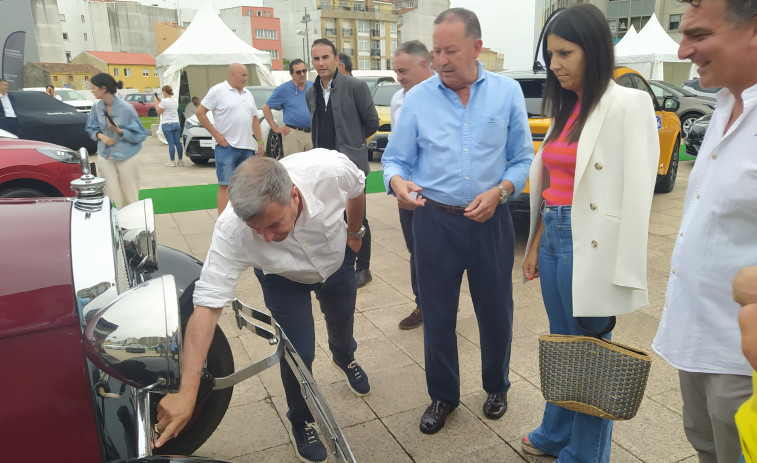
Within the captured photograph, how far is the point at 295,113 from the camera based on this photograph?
5.97m

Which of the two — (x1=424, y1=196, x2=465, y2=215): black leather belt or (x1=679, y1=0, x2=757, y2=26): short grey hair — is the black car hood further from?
(x1=679, y1=0, x2=757, y2=26): short grey hair

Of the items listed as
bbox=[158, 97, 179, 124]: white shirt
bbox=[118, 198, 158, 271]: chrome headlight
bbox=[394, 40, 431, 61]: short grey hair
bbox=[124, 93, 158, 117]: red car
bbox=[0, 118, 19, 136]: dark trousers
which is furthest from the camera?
bbox=[124, 93, 158, 117]: red car

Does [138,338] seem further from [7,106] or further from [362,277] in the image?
[7,106]

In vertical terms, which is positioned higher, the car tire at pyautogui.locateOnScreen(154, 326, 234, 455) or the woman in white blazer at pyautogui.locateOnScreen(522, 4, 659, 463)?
the woman in white blazer at pyautogui.locateOnScreen(522, 4, 659, 463)

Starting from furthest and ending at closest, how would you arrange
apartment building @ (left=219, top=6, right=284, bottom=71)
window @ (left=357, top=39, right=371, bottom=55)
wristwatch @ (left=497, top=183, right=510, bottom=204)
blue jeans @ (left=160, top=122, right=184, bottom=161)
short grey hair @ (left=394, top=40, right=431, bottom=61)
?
window @ (left=357, top=39, right=371, bottom=55) < apartment building @ (left=219, top=6, right=284, bottom=71) < blue jeans @ (left=160, top=122, right=184, bottom=161) < short grey hair @ (left=394, top=40, right=431, bottom=61) < wristwatch @ (left=497, top=183, right=510, bottom=204)

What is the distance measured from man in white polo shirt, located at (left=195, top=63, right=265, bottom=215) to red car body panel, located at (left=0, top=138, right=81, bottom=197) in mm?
1455

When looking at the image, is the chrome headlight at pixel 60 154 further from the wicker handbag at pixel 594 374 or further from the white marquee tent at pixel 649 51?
the white marquee tent at pixel 649 51

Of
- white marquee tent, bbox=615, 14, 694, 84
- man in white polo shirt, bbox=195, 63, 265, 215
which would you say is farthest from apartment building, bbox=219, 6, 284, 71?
man in white polo shirt, bbox=195, 63, 265, 215

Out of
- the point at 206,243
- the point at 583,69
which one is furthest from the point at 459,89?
the point at 206,243

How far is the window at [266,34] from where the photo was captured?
7912 cm

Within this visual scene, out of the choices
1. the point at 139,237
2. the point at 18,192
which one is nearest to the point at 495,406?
the point at 139,237

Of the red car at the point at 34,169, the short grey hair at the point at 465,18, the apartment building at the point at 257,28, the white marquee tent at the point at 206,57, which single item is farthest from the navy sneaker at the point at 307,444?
the apartment building at the point at 257,28

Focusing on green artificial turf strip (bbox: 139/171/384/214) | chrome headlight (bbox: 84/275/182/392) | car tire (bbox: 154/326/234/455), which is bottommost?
green artificial turf strip (bbox: 139/171/384/214)

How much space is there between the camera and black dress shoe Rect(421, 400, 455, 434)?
8.82ft
